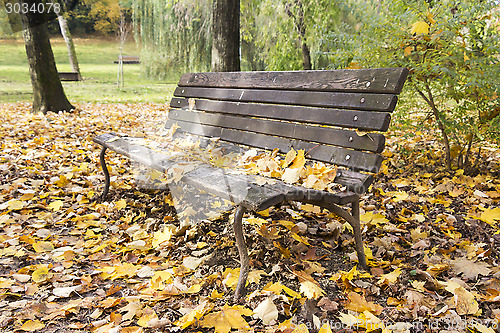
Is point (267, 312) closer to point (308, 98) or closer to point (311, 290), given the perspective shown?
point (311, 290)

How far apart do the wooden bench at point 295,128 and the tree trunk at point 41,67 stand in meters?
4.06

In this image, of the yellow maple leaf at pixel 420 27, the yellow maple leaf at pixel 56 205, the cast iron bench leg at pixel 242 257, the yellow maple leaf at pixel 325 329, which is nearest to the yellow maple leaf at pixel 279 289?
the cast iron bench leg at pixel 242 257

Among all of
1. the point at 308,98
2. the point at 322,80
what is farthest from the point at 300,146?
the point at 322,80

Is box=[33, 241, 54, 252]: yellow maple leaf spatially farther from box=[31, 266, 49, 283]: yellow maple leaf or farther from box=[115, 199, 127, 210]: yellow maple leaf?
box=[115, 199, 127, 210]: yellow maple leaf

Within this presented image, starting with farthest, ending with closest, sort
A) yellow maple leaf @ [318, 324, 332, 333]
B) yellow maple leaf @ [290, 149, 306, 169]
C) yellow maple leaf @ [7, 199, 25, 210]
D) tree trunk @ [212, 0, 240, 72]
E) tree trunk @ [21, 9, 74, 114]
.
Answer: tree trunk @ [21, 9, 74, 114] < tree trunk @ [212, 0, 240, 72] < yellow maple leaf @ [7, 199, 25, 210] < yellow maple leaf @ [290, 149, 306, 169] < yellow maple leaf @ [318, 324, 332, 333]

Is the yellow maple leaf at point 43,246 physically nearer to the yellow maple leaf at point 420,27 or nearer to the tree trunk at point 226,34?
the tree trunk at point 226,34

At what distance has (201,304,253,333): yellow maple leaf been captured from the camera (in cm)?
146

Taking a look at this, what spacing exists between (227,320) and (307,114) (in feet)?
4.31

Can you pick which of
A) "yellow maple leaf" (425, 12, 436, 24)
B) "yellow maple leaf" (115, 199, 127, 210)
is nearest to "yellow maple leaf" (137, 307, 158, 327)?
"yellow maple leaf" (115, 199, 127, 210)

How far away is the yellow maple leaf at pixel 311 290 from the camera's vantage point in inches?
63.6

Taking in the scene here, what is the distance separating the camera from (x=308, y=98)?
7.28 feet

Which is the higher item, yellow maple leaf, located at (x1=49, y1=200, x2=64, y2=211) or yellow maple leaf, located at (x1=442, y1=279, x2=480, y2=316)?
yellow maple leaf, located at (x1=442, y1=279, x2=480, y2=316)

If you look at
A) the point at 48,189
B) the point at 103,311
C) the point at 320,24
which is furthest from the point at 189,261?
the point at 320,24

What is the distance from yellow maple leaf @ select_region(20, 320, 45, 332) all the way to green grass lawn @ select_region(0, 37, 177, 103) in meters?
8.09
